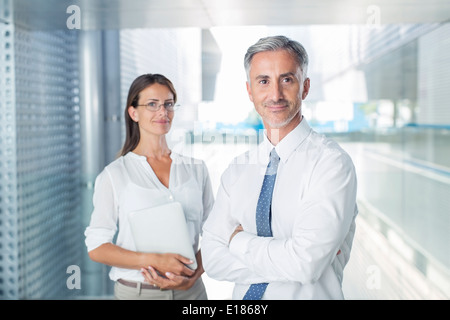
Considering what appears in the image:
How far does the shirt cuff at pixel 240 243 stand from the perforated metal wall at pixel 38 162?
6.21 feet

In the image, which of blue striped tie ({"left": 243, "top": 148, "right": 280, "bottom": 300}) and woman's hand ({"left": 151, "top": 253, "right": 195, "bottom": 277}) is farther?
woman's hand ({"left": 151, "top": 253, "right": 195, "bottom": 277})

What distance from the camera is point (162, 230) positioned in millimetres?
2215

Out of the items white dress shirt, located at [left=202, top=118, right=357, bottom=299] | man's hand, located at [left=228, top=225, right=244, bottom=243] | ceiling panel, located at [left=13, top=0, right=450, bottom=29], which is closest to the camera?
white dress shirt, located at [left=202, top=118, right=357, bottom=299]

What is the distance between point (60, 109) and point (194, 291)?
5.73 ft

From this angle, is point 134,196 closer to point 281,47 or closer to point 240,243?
point 240,243

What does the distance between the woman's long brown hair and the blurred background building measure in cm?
20

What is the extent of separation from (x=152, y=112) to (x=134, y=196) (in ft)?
1.36

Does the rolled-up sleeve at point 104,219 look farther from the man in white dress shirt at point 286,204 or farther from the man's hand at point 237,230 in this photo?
the man's hand at point 237,230

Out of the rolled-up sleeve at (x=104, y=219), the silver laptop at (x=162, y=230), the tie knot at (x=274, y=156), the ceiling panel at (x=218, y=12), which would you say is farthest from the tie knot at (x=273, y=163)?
the ceiling panel at (x=218, y=12)

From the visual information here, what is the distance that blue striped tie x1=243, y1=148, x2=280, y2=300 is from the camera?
1.91 m

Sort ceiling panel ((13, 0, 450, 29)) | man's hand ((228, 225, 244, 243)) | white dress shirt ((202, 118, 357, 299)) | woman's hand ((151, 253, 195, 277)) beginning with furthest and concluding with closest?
ceiling panel ((13, 0, 450, 29))
woman's hand ((151, 253, 195, 277))
man's hand ((228, 225, 244, 243))
white dress shirt ((202, 118, 357, 299))

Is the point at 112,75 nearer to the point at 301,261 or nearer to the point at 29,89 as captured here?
the point at 29,89

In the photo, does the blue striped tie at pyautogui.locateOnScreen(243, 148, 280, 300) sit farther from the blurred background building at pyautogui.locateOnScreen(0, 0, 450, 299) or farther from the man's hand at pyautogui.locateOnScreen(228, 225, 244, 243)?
the blurred background building at pyautogui.locateOnScreen(0, 0, 450, 299)

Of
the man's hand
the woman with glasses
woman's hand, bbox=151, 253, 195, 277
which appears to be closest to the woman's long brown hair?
the woman with glasses
